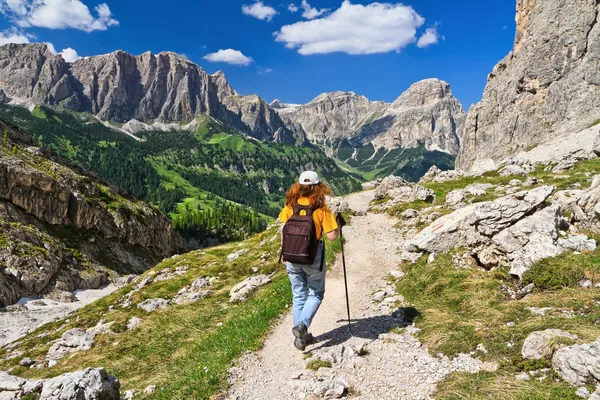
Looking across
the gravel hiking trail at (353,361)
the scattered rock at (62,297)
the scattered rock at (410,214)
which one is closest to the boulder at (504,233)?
the gravel hiking trail at (353,361)

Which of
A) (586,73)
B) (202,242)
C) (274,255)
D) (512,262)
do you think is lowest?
(202,242)

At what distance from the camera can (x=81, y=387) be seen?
28.4ft

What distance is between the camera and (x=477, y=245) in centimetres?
1708

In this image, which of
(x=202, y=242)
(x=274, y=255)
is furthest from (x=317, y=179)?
(x=202, y=242)

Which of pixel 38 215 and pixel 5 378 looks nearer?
pixel 5 378

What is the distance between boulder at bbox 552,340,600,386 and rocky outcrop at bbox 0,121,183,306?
66.5 m

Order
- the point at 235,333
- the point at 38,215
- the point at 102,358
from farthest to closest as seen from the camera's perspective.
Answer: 1. the point at 38,215
2. the point at 102,358
3. the point at 235,333

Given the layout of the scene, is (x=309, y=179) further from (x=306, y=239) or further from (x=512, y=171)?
(x=512, y=171)

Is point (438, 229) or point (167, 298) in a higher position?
point (438, 229)

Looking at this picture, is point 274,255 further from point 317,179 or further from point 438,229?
point 317,179

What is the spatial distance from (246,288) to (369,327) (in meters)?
10.1

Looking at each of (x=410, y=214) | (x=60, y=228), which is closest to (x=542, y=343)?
(x=410, y=214)

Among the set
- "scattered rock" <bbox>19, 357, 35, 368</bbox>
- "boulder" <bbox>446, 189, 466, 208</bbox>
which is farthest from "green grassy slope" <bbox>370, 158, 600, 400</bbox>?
"scattered rock" <bbox>19, 357, 35, 368</bbox>

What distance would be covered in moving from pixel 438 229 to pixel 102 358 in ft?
57.9
